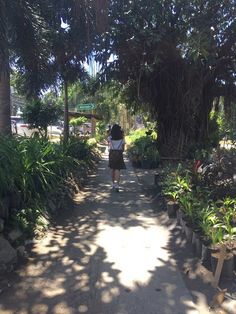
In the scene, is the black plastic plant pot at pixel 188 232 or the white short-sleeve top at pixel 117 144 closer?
the black plastic plant pot at pixel 188 232

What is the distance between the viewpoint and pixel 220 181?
328 inches

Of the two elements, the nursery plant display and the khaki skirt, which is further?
the khaki skirt

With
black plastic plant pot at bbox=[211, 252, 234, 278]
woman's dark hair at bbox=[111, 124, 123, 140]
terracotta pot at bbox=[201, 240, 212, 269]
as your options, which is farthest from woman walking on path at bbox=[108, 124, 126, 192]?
black plastic plant pot at bbox=[211, 252, 234, 278]

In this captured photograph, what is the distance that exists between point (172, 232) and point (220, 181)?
1.92m

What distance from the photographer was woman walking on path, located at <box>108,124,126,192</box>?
11.2 metres

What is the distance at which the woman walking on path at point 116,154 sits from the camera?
11172 mm

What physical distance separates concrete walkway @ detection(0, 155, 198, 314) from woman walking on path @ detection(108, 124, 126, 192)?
10.0 feet

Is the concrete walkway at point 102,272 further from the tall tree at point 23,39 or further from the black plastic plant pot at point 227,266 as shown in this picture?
the tall tree at point 23,39

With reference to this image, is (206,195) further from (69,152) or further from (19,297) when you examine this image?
(69,152)

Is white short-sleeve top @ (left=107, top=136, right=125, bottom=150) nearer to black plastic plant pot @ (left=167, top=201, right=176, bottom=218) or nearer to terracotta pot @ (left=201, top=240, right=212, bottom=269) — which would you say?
black plastic plant pot @ (left=167, top=201, right=176, bottom=218)

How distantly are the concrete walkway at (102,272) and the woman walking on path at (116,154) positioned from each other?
120 inches

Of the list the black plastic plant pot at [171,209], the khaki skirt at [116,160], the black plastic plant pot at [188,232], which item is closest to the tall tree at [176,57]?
the khaki skirt at [116,160]

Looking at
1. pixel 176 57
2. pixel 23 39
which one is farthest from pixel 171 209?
pixel 176 57

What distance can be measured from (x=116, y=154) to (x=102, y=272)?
6182 millimetres
